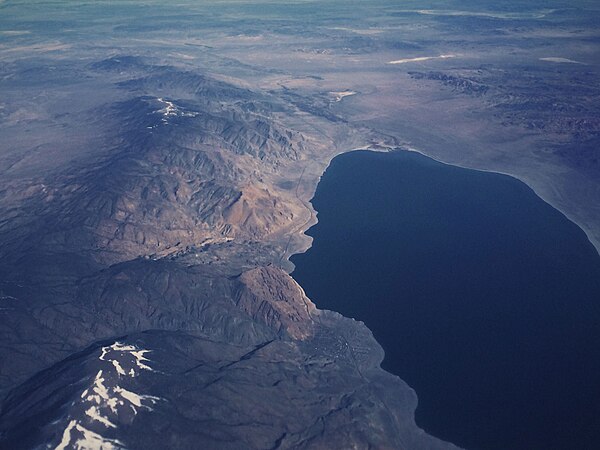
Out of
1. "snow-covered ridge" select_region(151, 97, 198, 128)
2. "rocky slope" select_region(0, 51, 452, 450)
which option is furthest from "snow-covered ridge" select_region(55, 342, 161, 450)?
"snow-covered ridge" select_region(151, 97, 198, 128)

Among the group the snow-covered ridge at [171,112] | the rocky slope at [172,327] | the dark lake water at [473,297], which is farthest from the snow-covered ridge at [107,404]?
the snow-covered ridge at [171,112]

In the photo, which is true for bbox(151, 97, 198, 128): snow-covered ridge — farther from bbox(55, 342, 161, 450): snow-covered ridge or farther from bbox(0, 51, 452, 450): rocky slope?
bbox(55, 342, 161, 450): snow-covered ridge

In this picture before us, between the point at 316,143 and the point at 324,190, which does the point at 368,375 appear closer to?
the point at 324,190

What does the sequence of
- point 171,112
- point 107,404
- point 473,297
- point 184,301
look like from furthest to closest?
point 171,112 → point 473,297 → point 184,301 → point 107,404

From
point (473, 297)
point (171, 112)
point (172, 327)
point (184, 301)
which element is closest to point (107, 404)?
point (172, 327)

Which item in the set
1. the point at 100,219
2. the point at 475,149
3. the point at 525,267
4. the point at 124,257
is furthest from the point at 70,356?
the point at 475,149

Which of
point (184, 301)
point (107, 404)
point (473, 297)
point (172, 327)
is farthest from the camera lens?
point (473, 297)

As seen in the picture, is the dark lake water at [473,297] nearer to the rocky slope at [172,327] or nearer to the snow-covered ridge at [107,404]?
the rocky slope at [172,327]

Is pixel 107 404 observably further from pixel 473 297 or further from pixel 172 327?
pixel 473 297
